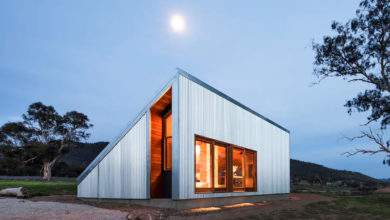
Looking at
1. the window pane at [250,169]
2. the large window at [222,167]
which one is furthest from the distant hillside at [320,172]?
the large window at [222,167]

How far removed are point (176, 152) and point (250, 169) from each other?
21.8 feet

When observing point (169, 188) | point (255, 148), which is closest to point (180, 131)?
point (169, 188)

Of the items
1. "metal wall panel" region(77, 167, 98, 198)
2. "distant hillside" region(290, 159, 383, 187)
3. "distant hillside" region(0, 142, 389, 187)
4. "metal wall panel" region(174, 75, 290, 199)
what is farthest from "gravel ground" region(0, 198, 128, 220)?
"distant hillside" region(290, 159, 383, 187)

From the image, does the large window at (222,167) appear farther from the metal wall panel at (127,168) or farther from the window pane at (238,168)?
the metal wall panel at (127,168)

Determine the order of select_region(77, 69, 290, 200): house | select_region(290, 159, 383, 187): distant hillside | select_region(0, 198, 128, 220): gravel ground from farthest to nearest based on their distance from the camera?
select_region(290, 159, 383, 187): distant hillside, select_region(77, 69, 290, 200): house, select_region(0, 198, 128, 220): gravel ground

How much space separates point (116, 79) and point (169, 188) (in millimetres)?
92434

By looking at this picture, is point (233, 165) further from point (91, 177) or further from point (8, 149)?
point (8, 149)

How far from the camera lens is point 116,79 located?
10431 cm

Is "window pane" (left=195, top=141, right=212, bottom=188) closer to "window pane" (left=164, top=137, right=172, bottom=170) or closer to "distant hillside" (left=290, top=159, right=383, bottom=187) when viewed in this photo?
"window pane" (left=164, top=137, right=172, bottom=170)

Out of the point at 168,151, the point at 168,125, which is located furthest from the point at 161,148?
the point at 168,125

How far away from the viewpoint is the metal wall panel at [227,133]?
12625mm

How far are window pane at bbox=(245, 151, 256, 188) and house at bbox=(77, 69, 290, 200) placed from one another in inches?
36.0

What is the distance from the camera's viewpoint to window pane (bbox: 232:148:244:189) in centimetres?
1636

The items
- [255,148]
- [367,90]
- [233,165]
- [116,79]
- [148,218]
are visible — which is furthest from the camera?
[116,79]
